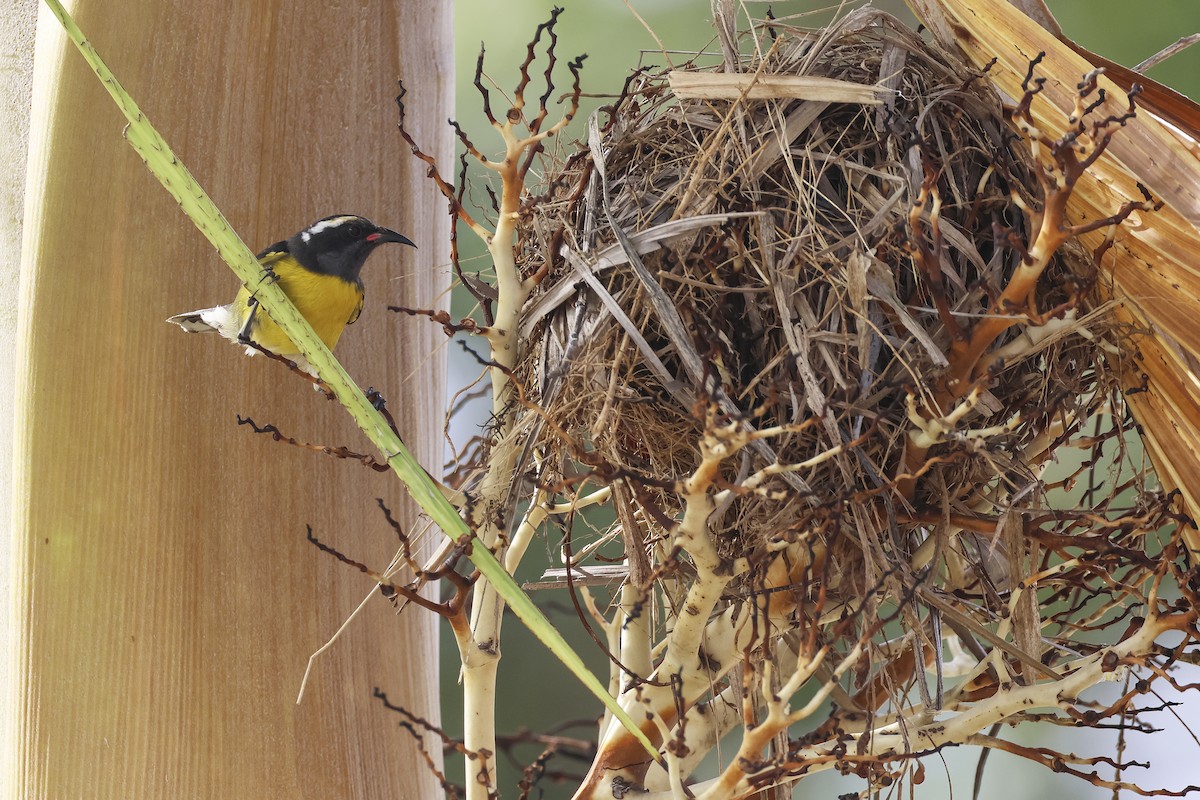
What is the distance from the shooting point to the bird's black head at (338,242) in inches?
37.4

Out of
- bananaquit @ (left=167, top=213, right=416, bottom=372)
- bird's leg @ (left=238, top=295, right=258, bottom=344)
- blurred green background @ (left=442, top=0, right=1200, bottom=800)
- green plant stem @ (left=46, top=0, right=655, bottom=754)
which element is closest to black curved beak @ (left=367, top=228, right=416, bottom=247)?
bananaquit @ (left=167, top=213, right=416, bottom=372)

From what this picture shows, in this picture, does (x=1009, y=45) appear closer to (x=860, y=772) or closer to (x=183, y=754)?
(x=860, y=772)

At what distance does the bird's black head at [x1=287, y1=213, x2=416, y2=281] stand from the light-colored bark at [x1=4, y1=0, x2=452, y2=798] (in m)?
0.02

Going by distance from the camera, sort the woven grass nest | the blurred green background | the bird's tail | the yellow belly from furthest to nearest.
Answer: the blurred green background
the yellow belly
the bird's tail
the woven grass nest

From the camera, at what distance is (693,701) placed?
885mm

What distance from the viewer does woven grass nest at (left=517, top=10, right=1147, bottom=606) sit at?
76cm

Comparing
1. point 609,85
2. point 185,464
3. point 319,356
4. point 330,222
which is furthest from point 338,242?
point 609,85

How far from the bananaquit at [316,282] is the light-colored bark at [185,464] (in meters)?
0.02

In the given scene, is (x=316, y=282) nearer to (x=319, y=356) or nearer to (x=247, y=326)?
(x=247, y=326)

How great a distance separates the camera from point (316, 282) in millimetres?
993

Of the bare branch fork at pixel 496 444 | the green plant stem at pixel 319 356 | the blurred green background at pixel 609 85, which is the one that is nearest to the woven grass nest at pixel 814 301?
the bare branch fork at pixel 496 444

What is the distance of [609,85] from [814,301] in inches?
96.6

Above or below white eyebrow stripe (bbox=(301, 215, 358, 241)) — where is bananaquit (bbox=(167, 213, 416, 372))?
below

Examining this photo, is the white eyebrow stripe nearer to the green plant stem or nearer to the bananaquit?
the bananaquit
